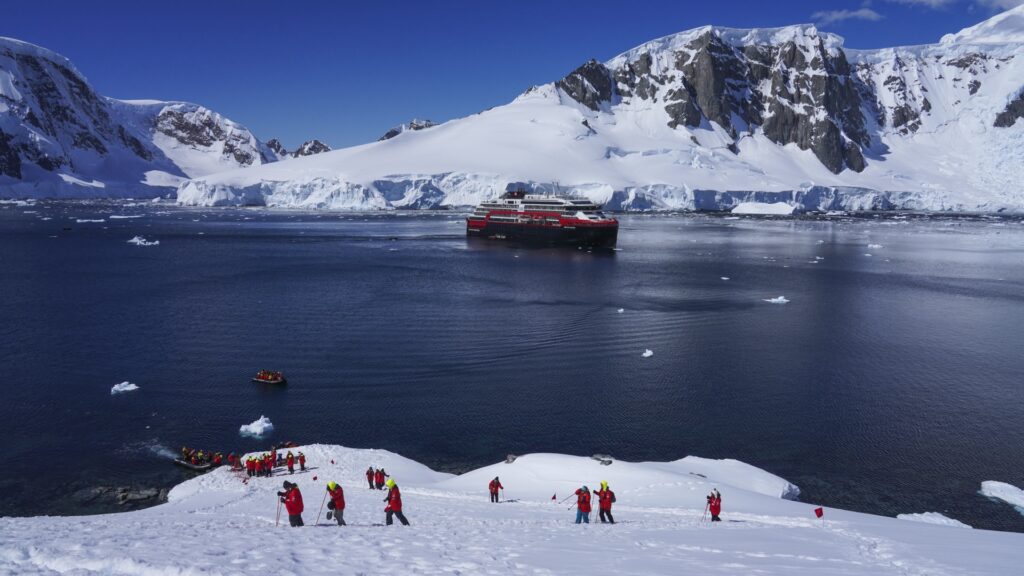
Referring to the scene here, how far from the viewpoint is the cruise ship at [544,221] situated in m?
103

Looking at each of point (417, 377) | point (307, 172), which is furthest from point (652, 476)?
point (307, 172)

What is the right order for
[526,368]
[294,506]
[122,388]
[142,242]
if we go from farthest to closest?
[142,242], [526,368], [122,388], [294,506]

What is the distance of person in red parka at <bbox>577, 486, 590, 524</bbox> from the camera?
19.5m

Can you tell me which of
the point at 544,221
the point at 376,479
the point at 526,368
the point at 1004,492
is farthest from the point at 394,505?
the point at 544,221

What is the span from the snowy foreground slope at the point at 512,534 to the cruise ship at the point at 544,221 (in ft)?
259

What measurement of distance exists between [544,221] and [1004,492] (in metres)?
87.8

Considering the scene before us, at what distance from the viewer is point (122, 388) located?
34312 mm

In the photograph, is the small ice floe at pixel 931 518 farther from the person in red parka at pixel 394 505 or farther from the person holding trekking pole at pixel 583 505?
the person in red parka at pixel 394 505

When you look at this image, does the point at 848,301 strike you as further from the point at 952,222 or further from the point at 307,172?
the point at 307,172

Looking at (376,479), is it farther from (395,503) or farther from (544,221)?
(544,221)

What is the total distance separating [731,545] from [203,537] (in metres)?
12.7

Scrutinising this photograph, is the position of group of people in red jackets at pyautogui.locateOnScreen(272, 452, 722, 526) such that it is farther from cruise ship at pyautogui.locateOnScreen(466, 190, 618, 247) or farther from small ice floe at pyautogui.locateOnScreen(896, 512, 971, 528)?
cruise ship at pyautogui.locateOnScreen(466, 190, 618, 247)

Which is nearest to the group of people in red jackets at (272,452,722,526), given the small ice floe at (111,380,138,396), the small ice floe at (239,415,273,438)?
the small ice floe at (239,415,273,438)

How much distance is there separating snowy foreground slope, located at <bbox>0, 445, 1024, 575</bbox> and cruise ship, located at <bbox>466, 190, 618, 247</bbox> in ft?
259
